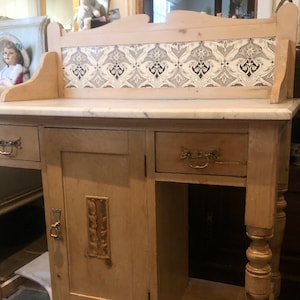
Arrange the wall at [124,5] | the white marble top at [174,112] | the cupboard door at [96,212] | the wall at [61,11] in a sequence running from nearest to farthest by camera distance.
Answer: the white marble top at [174,112]
the cupboard door at [96,212]
the wall at [124,5]
the wall at [61,11]

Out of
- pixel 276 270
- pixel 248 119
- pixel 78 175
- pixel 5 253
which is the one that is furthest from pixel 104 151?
pixel 5 253

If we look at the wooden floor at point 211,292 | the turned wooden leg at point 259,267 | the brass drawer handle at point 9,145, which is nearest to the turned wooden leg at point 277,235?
the wooden floor at point 211,292

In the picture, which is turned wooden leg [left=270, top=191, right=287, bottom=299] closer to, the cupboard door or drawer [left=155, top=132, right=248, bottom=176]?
drawer [left=155, top=132, right=248, bottom=176]

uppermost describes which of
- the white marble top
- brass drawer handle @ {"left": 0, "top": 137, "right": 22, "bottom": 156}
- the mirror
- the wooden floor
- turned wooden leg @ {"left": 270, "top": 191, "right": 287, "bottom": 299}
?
the mirror

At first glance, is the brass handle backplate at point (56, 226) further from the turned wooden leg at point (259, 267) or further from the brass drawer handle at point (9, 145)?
the turned wooden leg at point (259, 267)

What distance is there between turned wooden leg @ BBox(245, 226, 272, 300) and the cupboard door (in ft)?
0.94

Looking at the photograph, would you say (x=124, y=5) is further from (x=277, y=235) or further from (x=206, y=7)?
(x=277, y=235)

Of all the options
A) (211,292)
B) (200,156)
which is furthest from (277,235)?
(200,156)

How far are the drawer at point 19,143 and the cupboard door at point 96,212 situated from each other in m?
0.04

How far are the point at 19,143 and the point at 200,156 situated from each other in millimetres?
538

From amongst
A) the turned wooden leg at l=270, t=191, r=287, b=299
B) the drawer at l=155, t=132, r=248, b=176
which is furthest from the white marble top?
the turned wooden leg at l=270, t=191, r=287, b=299

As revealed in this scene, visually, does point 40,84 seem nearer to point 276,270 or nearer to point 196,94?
point 196,94

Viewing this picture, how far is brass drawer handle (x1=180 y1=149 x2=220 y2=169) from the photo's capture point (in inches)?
36.1

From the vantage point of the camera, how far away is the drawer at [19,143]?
1.09 meters
